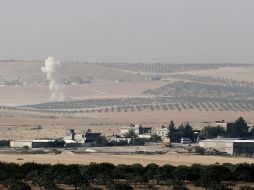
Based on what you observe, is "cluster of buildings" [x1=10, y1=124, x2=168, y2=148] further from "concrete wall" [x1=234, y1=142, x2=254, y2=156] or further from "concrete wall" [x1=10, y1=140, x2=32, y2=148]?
"concrete wall" [x1=234, y1=142, x2=254, y2=156]

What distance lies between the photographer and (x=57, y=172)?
52.6 meters

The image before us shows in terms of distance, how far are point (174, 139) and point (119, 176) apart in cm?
4542

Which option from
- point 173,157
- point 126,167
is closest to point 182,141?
point 173,157

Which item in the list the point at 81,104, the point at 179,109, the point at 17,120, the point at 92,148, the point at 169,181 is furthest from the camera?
the point at 81,104

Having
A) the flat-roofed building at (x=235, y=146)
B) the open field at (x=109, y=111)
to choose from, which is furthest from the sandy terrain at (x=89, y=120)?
the flat-roofed building at (x=235, y=146)

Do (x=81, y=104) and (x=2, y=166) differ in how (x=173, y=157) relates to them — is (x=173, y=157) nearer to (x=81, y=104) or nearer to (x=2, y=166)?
(x=2, y=166)

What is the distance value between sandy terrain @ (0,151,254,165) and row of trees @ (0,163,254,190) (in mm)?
11999

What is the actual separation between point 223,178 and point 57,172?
949 centimetres

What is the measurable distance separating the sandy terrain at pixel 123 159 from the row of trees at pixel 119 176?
39.4 ft

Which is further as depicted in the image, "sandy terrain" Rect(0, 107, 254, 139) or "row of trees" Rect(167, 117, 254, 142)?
"sandy terrain" Rect(0, 107, 254, 139)

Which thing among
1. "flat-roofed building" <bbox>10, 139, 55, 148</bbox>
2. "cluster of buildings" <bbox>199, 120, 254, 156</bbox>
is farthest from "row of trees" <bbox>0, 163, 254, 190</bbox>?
"flat-roofed building" <bbox>10, 139, 55, 148</bbox>

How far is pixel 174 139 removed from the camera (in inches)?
3880

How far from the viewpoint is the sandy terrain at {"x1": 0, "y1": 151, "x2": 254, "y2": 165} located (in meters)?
69.3

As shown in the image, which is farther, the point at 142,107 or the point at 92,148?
the point at 142,107
